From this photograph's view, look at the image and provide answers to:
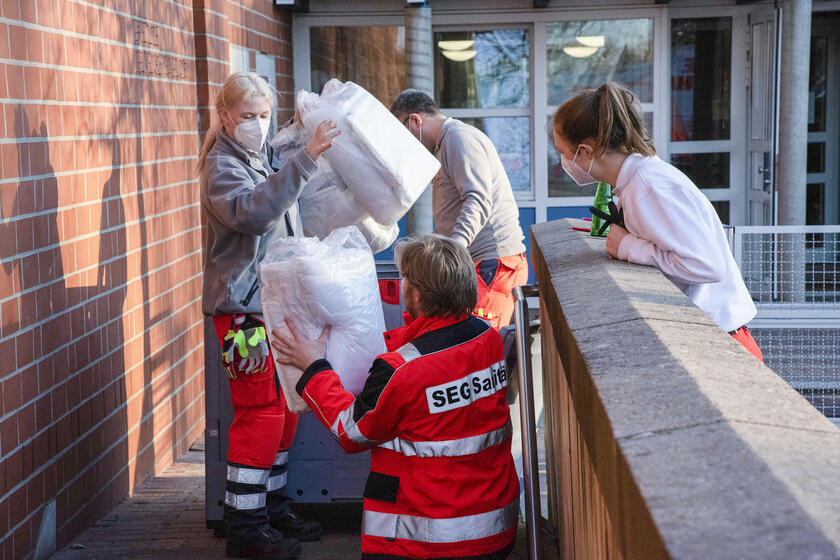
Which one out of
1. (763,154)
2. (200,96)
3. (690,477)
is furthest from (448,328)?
(763,154)

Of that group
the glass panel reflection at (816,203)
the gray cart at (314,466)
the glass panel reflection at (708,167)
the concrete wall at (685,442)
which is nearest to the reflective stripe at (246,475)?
the gray cart at (314,466)

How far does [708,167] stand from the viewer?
→ 1049cm

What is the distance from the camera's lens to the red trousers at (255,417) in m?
3.94

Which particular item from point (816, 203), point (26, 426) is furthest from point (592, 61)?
point (26, 426)

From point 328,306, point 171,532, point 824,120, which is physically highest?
point 824,120

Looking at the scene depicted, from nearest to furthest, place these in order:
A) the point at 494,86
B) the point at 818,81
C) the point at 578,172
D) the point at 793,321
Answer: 1. the point at 578,172
2. the point at 793,321
3. the point at 494,86
4. the point at 818,81

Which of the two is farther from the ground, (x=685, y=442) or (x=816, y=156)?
(x=816, y=156)

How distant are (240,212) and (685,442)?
2723 millimetres

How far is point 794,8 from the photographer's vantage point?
8.76 metres

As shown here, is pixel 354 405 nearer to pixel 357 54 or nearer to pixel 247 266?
pixel 247 266

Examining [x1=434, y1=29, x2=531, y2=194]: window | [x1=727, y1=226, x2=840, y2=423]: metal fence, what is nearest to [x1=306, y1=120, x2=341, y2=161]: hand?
[x1=727, y1=226, x2=840, y2=423]: metal fence

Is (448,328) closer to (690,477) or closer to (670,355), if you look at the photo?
(670,355)

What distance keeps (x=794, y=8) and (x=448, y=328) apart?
717cm

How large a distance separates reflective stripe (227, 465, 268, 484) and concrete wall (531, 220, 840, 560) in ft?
6.47
